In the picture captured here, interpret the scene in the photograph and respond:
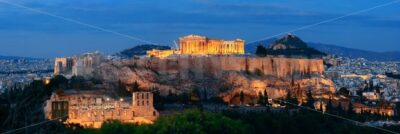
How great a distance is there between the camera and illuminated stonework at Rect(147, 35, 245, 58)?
68.8m

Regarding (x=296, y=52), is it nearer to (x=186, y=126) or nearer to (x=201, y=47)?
(x=201, y=47)

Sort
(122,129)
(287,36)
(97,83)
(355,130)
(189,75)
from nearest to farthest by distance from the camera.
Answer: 1. (122,129)
2. (355,130)
3. (97,83)
4. (189,75)
5. (287,36)

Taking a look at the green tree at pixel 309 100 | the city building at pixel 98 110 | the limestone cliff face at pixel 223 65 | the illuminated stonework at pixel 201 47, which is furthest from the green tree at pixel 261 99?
the city building at pixel 98 110

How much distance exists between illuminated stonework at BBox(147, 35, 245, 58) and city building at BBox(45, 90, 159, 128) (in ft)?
76.0

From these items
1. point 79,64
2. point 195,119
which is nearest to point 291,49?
point 79,64

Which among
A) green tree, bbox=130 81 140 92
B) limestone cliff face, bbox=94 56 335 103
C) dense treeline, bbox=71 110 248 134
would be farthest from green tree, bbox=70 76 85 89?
dense treeline, bbox=71 110 248 134

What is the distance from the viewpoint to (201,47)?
69.1 meters

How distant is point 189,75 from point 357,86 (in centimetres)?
2333

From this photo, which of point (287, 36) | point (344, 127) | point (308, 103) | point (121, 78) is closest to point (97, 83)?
point (121, 78)

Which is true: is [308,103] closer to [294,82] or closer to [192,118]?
[294,82]

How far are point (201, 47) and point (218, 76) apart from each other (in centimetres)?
623

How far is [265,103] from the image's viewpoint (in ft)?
184

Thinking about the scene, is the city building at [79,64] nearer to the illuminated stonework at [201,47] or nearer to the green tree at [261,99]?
the illuminated stonework at [201,47]

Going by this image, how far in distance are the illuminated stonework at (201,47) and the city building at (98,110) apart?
23.2 metres
